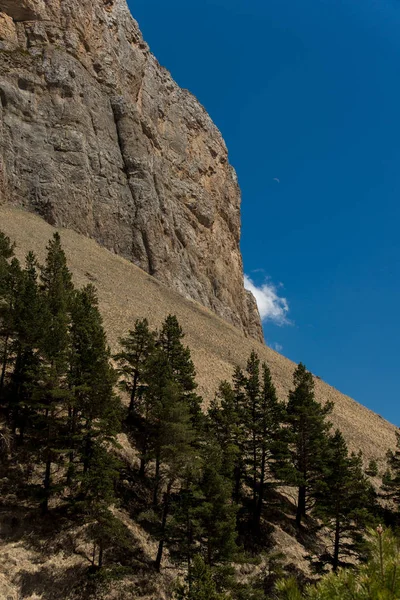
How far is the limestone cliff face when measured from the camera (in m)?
90.3

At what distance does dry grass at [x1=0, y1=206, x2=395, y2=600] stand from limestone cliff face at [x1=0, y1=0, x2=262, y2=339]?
11.3 meters

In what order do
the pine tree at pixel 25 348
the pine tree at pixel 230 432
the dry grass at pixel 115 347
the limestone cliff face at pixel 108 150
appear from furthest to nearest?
the limestone cliff face at pixel 108 150 < the pine tree at pixel 230 432 < the pine tree at pixel 25 348 < the dry grass at pixel 115 347

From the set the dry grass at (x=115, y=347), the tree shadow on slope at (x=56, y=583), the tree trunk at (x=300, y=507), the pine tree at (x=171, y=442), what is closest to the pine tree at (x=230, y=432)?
the pine tree at (x=171, y=442)

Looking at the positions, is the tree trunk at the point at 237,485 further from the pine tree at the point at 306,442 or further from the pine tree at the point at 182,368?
the pine tree at the point at 182,368

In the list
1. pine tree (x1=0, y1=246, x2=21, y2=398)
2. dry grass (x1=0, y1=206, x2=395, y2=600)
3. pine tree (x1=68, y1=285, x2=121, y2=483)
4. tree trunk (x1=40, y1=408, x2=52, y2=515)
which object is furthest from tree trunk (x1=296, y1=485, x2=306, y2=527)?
pine tree (x1=0, y1=246, x2=21, y2=398)

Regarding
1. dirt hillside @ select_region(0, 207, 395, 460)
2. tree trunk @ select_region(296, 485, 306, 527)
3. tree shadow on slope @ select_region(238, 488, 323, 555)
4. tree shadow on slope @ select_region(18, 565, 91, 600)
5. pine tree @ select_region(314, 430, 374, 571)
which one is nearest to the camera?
tree shadow on slope @ select_region(18, 565, 91, 600)

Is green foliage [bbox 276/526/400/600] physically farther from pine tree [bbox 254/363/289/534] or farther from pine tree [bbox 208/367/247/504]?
pine tree [bbox 254/363/289/534]

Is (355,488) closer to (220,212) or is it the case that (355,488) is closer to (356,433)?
(356,433)

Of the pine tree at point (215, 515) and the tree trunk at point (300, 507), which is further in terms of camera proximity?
the tree trunk at point (300, 507)

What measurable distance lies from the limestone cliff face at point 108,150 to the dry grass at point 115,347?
11.3 metres

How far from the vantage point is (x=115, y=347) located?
44.3 metres

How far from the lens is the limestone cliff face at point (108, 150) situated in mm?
90312

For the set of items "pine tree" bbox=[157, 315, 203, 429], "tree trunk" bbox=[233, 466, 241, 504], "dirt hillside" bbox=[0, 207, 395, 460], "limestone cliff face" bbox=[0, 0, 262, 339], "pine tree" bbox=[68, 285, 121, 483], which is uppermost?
"limestone cliff face" bbox=[0, 0, 262, 339]

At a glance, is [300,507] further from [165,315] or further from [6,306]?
[165,315]
